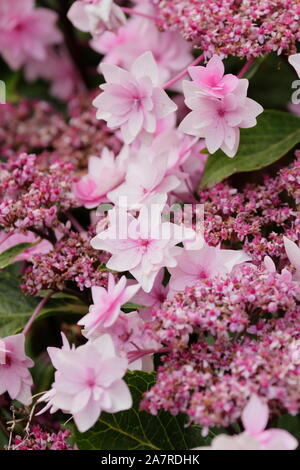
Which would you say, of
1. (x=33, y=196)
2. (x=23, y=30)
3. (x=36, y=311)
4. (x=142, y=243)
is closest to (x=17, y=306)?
(x=36, y=311)

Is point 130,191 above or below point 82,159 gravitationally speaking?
above

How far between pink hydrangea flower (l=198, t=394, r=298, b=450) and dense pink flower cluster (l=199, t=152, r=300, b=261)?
251 mm

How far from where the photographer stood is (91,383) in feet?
2.87

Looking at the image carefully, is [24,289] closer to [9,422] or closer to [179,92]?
[9,422]

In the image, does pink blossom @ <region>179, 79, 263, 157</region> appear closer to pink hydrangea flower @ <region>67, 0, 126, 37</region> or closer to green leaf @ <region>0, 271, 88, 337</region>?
pink hydrangea flower @ <region>67, 0, 126, 37</region>

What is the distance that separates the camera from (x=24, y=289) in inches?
43.2

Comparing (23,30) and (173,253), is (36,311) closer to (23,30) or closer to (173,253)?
(173,253)

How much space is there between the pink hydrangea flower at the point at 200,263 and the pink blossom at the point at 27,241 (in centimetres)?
25

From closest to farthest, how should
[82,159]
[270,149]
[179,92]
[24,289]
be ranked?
[24,289], [270,149], [82,159], [179,92]

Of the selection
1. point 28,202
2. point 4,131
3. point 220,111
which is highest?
point 220,111

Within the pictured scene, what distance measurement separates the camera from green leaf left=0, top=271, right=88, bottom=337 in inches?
46.4

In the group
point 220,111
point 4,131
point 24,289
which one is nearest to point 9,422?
point 24,289

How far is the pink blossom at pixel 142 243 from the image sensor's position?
3.13 ft

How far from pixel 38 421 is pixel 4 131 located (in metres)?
0.74
